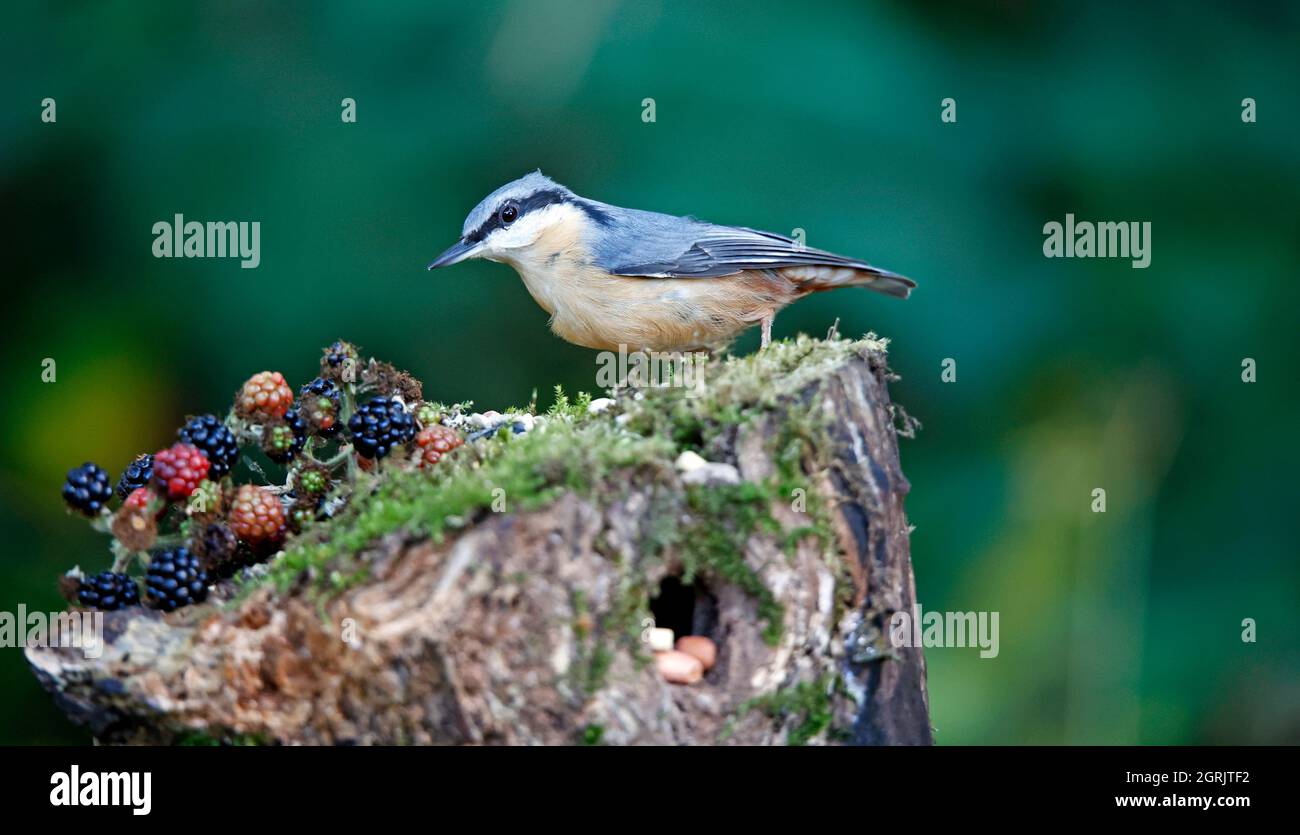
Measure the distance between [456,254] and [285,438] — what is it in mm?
1192

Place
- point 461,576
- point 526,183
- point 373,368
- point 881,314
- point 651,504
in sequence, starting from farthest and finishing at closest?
point 881,314 < point 526,183 < point 373,368 < point 651,504 < point 461,576

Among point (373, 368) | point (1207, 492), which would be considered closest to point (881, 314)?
point (1207, 492)

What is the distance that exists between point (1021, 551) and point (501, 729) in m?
2.72

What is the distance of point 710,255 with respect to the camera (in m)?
4.56

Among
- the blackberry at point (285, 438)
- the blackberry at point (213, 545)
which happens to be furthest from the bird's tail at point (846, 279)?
the blackberry at point (213, 545)

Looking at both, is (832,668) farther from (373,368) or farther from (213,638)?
(373,368)

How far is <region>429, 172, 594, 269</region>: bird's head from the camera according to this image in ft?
14.8

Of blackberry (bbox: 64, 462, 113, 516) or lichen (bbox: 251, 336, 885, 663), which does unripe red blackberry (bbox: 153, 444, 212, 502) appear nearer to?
blackberry (bbox: 64, 462, 113, 516)

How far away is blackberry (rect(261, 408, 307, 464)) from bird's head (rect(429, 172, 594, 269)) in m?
1.03

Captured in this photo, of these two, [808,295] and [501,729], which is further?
[808,295]

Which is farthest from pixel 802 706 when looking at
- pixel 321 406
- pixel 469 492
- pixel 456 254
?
pixel 456 254

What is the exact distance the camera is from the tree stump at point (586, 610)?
2.53 meters

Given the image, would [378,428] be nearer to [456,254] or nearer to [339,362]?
[339,362]

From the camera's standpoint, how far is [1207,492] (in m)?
4.99
